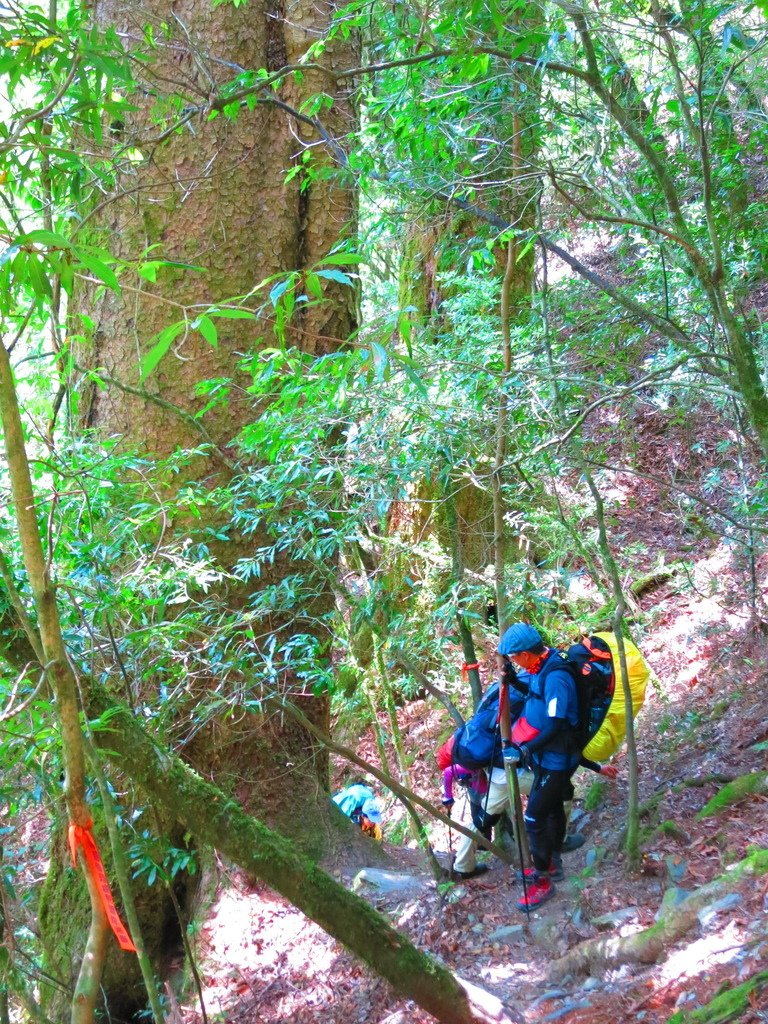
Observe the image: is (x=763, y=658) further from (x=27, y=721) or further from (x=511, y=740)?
(x=27, y=721)

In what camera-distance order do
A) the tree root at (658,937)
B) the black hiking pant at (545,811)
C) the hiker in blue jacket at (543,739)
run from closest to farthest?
the tree root at (658,937)
the hiker in blue jacket at (543,739)
the black hiking pant at (545,811)

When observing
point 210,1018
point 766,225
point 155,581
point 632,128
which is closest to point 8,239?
point 155,581

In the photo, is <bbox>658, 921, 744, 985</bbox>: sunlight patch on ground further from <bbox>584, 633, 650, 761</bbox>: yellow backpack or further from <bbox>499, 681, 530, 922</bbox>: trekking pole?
<bbox>584, 633, 650, 761</bbox>: yellow backpack

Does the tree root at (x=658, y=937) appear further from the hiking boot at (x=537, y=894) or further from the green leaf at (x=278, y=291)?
the green leaf at (x=278, y=291)

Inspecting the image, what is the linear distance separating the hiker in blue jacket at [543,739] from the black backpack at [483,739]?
0.43 feet

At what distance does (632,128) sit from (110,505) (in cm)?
290

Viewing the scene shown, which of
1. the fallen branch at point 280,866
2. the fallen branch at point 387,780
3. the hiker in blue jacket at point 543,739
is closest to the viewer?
the fallen branch at point 280,866

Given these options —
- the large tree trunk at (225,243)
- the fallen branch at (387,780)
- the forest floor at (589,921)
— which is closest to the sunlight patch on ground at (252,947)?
the forest floor at (589,921)

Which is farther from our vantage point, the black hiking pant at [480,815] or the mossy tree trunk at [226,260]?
the black hiking pant at [480,815]

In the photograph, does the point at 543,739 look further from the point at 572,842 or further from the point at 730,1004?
the point at 730,1004

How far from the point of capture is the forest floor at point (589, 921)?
145 inches

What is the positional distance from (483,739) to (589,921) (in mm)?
1140

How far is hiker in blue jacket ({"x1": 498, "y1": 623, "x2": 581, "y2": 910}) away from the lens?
4922mm

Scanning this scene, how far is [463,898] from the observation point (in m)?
5.26
